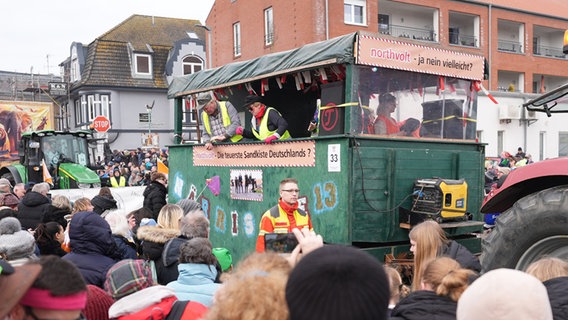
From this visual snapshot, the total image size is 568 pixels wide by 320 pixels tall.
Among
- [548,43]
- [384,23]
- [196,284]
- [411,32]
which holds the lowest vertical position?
[196,284]

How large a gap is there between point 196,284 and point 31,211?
4451 mm

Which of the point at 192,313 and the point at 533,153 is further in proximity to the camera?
the point at 533,153

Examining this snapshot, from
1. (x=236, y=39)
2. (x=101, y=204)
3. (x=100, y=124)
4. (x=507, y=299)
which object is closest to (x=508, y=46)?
(x=236, y=39)

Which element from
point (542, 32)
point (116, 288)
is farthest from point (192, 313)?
point (542, 32)

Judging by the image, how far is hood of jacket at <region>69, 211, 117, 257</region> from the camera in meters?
4.13

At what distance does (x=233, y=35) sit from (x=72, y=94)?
14.2m

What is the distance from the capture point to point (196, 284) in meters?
3.41

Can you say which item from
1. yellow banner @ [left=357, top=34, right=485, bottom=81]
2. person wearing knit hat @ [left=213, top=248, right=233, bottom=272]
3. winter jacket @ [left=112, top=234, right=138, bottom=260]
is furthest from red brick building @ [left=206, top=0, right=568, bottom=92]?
person wearing knit hat @ [left=213, top=248, right=233, bottom=272]

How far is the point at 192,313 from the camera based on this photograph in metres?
2.92

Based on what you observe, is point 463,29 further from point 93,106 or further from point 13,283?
point 13,283

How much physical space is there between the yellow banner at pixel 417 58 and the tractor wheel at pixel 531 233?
2.54m

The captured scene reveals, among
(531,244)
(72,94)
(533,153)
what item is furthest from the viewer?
(72,94)

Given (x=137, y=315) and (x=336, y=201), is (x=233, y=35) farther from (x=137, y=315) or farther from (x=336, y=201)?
(x=137, y=315)

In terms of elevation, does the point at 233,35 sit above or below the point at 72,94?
above
